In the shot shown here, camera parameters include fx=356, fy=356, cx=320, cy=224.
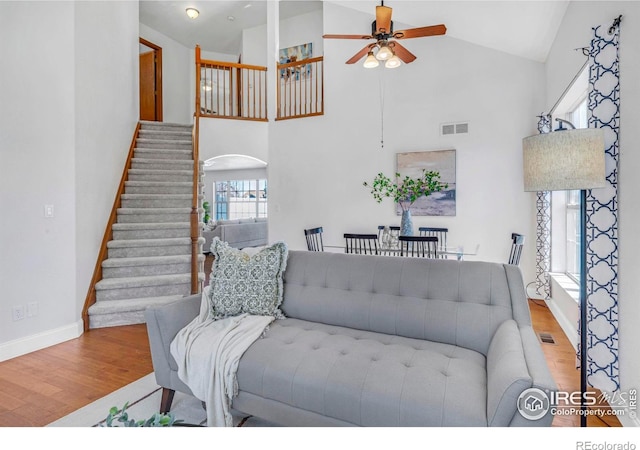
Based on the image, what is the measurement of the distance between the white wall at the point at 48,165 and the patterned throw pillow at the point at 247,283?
197 cm

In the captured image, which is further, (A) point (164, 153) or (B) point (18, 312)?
(A) point (164, 153)

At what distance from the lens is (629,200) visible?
194cm

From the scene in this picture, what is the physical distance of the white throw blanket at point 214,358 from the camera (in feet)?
5.83

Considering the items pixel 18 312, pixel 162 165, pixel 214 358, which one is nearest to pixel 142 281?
pixel 18 312

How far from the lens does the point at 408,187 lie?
155 inches

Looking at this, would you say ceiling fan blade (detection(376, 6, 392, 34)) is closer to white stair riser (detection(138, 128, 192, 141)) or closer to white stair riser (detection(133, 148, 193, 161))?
white stair riser (detection(133, 148, 193, 161))

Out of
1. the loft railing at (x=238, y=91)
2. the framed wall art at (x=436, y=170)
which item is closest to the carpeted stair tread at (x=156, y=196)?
the loft railing at (x=238, y=91)

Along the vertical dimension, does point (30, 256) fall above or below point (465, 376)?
above

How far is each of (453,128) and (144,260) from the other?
167 inches

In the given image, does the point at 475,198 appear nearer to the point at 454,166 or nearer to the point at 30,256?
the point at 454,166

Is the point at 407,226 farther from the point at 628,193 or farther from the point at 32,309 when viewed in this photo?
the point at 32,309
